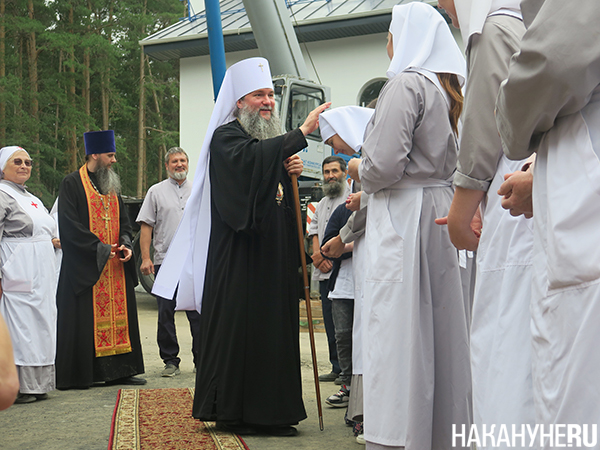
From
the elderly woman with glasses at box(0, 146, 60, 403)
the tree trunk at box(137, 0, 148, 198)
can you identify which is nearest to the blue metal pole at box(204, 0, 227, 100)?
the elderly woman with glasses at box(0, 146, 60, 403)

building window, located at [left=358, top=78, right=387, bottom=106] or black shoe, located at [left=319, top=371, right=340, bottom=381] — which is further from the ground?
building window, located at [left=358, top=78, right=387, bottom=106]

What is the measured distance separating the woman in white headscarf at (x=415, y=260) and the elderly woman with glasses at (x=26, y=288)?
10.1 feet

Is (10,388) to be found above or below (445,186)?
below

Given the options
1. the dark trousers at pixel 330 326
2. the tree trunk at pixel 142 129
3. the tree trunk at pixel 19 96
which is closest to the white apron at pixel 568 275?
the dark trousers at pixel 330 326

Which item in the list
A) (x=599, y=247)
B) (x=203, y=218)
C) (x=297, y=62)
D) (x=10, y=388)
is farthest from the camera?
(x=297, y=62)

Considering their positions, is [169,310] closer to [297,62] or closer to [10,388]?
[10,388]

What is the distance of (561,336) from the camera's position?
1.35m

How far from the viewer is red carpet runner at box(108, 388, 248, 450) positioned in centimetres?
349

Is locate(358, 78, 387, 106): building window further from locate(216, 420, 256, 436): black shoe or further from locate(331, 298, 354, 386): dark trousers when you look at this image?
locate(216, 420, 256, 436): black shoe

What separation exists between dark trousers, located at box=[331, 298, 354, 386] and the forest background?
54.8 feet

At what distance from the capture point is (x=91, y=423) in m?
4.07

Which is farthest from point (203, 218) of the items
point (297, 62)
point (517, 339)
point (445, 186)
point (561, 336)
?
point (297, 62)

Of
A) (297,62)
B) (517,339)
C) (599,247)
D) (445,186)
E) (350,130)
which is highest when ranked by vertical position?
(297,62)

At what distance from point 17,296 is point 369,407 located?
10.8 ft
